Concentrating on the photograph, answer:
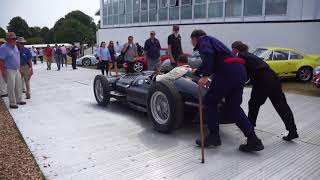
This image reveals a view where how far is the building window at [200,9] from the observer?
68.0ft

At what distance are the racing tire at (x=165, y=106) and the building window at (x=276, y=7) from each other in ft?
38.8

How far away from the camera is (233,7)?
18734mm

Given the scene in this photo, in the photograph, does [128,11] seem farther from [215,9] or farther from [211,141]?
[211,141]

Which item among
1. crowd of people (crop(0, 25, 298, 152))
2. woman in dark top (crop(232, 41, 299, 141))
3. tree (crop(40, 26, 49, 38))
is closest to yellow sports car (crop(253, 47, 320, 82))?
crowd of people (crop(0, 25, 298, 152))

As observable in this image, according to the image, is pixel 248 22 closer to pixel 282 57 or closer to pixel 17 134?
pixel 282 57

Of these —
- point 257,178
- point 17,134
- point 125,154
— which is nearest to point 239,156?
point 257,178

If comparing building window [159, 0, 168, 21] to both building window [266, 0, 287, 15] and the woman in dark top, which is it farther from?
the woman in dark top

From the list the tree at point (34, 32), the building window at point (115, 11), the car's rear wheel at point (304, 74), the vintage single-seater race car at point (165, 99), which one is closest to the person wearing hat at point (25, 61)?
the vintage single-seater race car at point (165, 99)

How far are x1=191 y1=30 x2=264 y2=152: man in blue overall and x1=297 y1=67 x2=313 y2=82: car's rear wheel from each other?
8.96 m

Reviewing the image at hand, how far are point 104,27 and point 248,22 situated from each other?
724 inches

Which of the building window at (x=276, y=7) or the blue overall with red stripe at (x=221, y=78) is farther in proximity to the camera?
the building window at (x=276, y=7)

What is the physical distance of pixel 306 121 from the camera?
22.4ft

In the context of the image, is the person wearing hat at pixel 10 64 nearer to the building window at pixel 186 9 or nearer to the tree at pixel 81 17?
the building window at pixel 186 9

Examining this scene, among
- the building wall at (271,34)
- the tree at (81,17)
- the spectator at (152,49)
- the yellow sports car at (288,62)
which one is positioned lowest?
the yellow sports car at (288,62)
